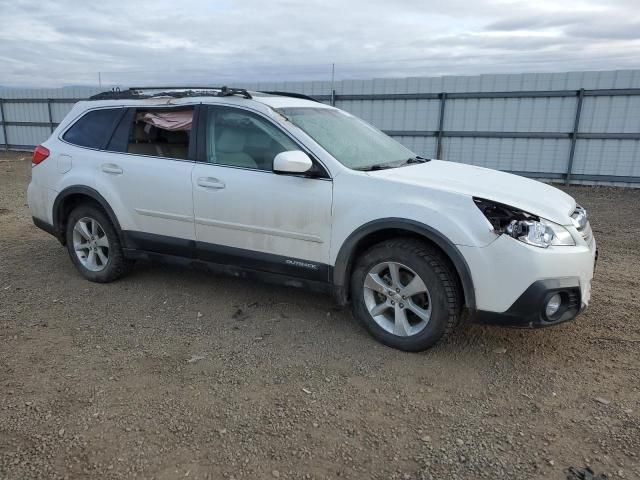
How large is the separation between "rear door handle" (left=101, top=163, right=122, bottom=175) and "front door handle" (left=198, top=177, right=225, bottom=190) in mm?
964

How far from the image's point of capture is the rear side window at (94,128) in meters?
4.91

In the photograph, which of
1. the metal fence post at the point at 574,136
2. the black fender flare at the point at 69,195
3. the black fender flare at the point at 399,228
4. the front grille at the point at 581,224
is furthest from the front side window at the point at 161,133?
the metal fence post at the point at 574,136

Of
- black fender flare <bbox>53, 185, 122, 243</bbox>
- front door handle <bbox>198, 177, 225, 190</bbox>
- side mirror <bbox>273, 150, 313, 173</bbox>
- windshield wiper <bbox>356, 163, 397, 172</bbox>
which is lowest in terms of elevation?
black fender flare <bbox>53, 185, 122, 243</bbox>

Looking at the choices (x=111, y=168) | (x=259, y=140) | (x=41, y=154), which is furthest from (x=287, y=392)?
(x=41, y=154)

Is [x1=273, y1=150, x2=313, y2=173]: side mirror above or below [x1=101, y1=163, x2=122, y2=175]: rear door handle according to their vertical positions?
above

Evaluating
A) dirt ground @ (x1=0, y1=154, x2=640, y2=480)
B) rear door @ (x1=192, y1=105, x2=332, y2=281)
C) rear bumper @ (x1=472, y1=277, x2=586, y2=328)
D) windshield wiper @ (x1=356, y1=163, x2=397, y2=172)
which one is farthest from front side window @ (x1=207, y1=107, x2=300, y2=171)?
rear bumper @ (x1=472, y1=277, x2=586, y2=328)

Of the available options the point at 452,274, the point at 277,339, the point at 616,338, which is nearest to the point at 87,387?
the point at 277,339

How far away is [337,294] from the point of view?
3.87 m

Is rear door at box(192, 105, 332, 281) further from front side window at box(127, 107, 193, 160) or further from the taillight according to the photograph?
the taillight

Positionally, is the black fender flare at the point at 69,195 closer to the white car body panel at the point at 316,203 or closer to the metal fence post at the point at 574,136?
the white car body panel at the point at 316,203

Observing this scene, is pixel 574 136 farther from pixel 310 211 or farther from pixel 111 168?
pixel 111 168

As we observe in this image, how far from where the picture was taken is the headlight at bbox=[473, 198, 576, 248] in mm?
3219

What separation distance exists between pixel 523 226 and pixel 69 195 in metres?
4.12

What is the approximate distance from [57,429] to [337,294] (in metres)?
1.97
